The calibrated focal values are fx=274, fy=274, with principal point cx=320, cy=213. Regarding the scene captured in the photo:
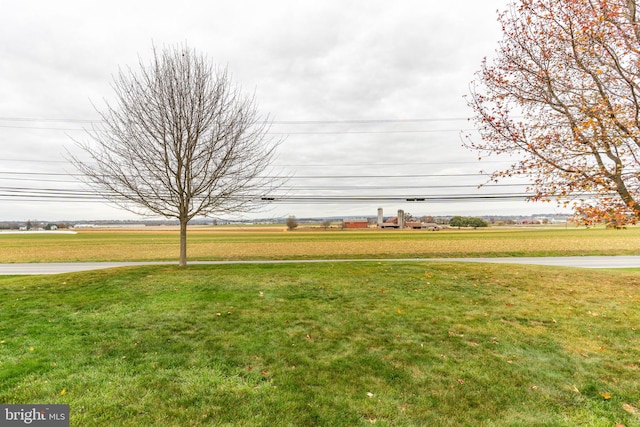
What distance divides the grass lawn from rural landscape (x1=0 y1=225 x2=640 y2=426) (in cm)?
2

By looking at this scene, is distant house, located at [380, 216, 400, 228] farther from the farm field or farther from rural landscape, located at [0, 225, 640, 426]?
rural landscape, located at [0, 225, 640, 426]

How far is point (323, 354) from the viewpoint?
15.3 feet

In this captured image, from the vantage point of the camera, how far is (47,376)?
12.5 ft

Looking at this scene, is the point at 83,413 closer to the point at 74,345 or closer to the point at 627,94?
the point at 74,345

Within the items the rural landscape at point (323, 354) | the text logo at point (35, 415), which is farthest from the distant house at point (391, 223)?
the text logo at point (35, 415)

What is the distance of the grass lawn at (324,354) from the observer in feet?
10.6

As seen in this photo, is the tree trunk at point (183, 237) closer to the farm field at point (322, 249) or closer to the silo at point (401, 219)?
the farm field at point (322, 249)

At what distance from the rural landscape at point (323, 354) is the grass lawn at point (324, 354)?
0.02 meters

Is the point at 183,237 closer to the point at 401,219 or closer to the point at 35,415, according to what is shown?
the point at 35,415

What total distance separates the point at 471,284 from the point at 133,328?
10012 mm

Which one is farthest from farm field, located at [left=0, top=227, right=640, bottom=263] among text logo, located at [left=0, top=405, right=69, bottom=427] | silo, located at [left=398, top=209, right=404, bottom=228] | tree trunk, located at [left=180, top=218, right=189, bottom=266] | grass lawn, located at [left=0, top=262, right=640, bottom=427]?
silo, located at [left=398, top=209, right=404, bottom=228]

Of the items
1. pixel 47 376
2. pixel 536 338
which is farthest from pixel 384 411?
pixel 47 376

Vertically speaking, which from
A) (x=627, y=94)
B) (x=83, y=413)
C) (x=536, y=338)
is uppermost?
(x=627, y=94)

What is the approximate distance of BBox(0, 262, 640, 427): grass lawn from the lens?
10.6 ft
